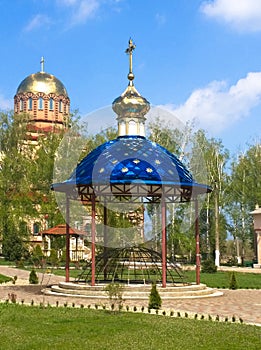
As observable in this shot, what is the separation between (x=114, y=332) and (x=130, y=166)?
680 centimetres

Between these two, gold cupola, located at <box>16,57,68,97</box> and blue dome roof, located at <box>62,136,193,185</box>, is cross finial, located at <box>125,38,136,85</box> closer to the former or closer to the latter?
blue dome roof, located at <box>62,136,193,185</box>

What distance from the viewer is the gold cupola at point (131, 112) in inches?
643

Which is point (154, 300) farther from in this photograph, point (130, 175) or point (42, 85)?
point (42, 85)

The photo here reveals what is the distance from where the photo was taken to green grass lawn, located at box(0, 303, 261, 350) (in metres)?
7.17

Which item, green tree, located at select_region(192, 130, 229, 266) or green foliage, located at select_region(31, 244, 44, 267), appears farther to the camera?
green tree, located at select_region(192, 130, 229, 266)

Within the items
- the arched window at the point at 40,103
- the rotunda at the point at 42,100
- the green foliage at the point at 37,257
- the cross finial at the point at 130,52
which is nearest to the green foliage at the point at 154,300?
the cross finial at the point at 130,52

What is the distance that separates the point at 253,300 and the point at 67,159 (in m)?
21.4

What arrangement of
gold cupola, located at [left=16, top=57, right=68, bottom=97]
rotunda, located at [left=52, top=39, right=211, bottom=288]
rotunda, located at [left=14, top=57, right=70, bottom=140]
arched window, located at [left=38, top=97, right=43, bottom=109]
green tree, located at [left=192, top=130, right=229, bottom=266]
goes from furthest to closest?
gold cupola, located at [left=16, top=57, right=68, bottom=97] < arched window, located at [left=38, top=97, right=43, bottom=109] < rotunda, located at [left=14, top=57, right=70, bottom=140] < green tree, located at [left=192, top=130, right=229, bottom=266] < rotunda, located at [left=52, top=39, right=211, bottom=288]

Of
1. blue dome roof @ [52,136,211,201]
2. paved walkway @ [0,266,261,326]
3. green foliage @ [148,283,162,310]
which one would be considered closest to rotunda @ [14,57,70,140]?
blue dome roof @ [52,136,211,201]

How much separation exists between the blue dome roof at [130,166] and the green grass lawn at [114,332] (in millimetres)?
4653

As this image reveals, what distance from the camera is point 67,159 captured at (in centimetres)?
3309

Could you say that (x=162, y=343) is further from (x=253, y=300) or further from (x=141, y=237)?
(x=141, y=237)

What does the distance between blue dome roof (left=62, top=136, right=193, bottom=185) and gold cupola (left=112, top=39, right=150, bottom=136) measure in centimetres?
86

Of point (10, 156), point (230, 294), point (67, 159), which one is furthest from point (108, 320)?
point (10, 156)
